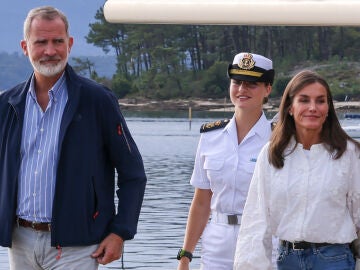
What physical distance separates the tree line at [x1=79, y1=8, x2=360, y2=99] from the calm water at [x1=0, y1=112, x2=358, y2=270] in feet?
37.9

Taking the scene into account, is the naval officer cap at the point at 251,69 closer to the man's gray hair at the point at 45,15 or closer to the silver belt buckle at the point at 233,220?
the silver belt buckle at the point at 233,220

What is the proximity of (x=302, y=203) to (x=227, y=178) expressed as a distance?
2.06ft

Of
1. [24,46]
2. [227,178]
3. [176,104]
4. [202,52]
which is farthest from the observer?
[176,104]

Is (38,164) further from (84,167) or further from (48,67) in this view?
(48,67)

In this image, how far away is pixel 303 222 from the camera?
343cm

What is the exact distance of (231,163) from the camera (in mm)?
4031

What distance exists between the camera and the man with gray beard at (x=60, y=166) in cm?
353

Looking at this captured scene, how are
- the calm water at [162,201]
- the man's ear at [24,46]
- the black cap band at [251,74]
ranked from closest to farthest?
the man's ear at [24,46]
the black cap band at [251,74]
the calm water at [162,201]

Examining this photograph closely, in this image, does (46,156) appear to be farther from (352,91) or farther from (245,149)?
(352,91)

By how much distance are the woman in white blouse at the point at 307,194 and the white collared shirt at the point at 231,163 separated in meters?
0.50

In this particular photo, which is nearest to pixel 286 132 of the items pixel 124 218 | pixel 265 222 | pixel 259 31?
pixel 265 222

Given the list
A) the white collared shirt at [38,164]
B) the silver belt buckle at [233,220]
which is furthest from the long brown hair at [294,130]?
the white collared shirt at [38,164]

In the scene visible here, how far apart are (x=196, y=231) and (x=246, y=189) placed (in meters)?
0.32

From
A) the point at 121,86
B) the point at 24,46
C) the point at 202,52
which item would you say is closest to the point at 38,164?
the point at 24,46
